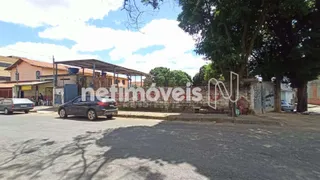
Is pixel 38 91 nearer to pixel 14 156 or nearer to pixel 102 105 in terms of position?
pixel 102 105

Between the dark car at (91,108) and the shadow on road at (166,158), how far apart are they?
22.7ft

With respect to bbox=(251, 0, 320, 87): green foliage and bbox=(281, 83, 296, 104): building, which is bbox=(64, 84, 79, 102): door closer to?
bbox=(251, 0, 320, 87): green foliage

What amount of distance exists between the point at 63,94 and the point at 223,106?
15.0 metres

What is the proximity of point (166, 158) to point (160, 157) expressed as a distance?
18 centimetres

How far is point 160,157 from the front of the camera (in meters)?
6.42

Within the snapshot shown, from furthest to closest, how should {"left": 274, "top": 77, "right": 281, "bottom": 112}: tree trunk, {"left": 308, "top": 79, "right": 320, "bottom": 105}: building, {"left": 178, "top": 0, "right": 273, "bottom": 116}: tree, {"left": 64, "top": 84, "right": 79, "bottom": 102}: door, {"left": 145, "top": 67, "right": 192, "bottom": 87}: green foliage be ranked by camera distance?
{"left": 145, "top": 67, "right": 192, "bottom": 87}: green foliage
{"left": 308, "top": 79, "right": 320, "bottom": 105}: building
{"left": 64, "top": 84, "right": 79, "bottom": 102}: door
{"left": 274, "top": 77, "right": 281, "bottom": 112}: tree trunk
{"left": 178, "top": 0, "right": 273, "bottom": 116}: tree

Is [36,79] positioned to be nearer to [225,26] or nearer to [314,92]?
[225,26]

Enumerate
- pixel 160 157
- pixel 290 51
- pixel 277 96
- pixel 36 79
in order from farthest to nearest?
1. pixel 36 79
2. pixel 277 96
3. pixel 290 51
4. pixel 160 157

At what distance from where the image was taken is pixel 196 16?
16.6 metres

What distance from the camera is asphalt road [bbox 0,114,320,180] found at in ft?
17.1

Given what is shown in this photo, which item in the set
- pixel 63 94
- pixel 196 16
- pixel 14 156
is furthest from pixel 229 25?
pixel 63 94

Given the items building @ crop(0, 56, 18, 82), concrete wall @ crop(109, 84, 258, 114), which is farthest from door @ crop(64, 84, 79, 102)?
building @ crop(0, 56, 18, 82)

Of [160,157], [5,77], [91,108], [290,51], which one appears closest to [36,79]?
[5,77]

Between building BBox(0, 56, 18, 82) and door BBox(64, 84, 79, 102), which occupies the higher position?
building BBox(0, 56, 18, 82)
